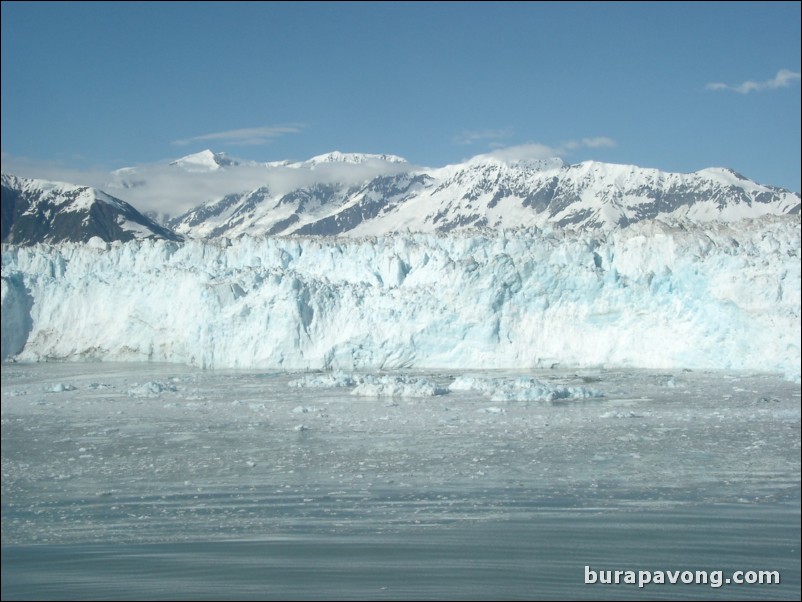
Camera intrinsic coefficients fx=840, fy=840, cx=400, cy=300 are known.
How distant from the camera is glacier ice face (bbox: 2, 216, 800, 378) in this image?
14773 millimetres

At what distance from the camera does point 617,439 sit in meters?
8.92

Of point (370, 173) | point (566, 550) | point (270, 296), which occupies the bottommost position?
point (566, 550)

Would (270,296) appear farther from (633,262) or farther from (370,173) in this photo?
(370,173)

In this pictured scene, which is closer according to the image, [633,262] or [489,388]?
[489,388]

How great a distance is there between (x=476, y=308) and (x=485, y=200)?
344ft

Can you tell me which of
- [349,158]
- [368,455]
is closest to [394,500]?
[368,455]

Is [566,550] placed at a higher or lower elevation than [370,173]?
lower

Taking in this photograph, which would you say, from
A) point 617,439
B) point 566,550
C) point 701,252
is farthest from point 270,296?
point 566,550

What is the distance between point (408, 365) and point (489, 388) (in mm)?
4815

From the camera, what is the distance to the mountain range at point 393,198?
5272 centimetres

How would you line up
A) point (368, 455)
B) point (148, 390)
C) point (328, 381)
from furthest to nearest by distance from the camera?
point (328, 381) → point (148, 390) → point (368, 455)

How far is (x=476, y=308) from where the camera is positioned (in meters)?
18.3

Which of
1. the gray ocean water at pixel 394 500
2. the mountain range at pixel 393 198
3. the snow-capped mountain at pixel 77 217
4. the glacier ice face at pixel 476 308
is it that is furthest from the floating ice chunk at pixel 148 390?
the mountain range at pixel 393 198

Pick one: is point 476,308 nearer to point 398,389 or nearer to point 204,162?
point 398,389
